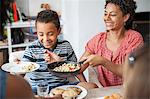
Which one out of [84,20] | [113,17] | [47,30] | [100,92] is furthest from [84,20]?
[100,92]

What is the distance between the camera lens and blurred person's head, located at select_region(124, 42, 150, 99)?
0.38 m

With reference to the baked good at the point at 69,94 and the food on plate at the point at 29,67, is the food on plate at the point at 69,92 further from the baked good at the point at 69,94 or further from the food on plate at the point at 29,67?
the food on plate at the point at 29,67

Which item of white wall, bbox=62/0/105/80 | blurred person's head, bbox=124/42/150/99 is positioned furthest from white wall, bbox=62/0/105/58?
blurred person's head, bbox=124/42/150/99

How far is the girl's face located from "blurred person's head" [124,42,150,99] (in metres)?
→ 1.43

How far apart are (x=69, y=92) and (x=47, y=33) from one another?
62 cm

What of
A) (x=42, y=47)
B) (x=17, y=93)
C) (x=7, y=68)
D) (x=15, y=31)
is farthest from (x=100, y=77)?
(x=15, y=31)

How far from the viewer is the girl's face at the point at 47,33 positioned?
179cm

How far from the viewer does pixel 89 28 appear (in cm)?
276

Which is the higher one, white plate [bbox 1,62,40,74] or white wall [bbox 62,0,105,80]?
white wall [bbox 62,0,105,80]

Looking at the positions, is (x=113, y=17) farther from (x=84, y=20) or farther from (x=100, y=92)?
(x=84, y=20)

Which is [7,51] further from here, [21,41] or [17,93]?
[17,93]

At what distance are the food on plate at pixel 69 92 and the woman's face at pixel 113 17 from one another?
2.24 ft

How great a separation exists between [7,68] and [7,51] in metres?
1.59

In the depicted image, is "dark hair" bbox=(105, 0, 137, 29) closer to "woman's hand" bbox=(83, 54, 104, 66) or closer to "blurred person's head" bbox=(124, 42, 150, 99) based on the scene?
"woman's hand" bbox=(83, 54, 104, 66)
